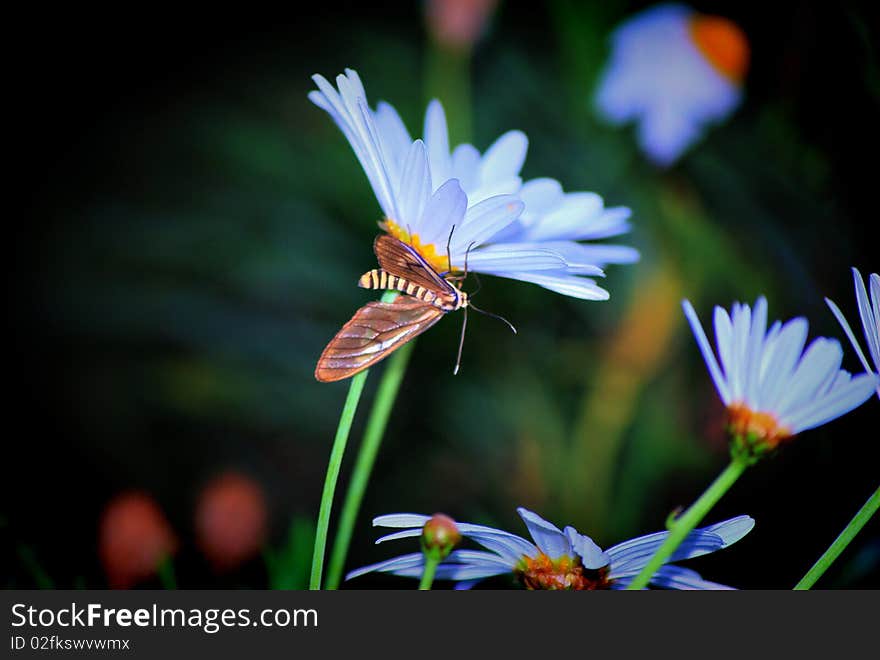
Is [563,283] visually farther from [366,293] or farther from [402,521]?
[366,293]

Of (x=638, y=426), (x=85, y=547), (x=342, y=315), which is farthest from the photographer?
(x=342, y=315)

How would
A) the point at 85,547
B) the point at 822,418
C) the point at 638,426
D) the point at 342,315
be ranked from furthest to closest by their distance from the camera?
the point at 342,315, the point at 638,426, the point at 85,547, the point at 822,418

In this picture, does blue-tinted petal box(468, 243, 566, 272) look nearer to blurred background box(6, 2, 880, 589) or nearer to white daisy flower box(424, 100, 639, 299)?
white daisy flower box(424, 100, 639, 299)

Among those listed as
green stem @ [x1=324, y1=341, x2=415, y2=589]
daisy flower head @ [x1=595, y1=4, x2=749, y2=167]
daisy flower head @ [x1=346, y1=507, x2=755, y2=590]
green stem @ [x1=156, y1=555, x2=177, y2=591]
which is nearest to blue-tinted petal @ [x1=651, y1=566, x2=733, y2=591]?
daisy flower head @ [x1=346, y1=507, x2=755, y2=590]
